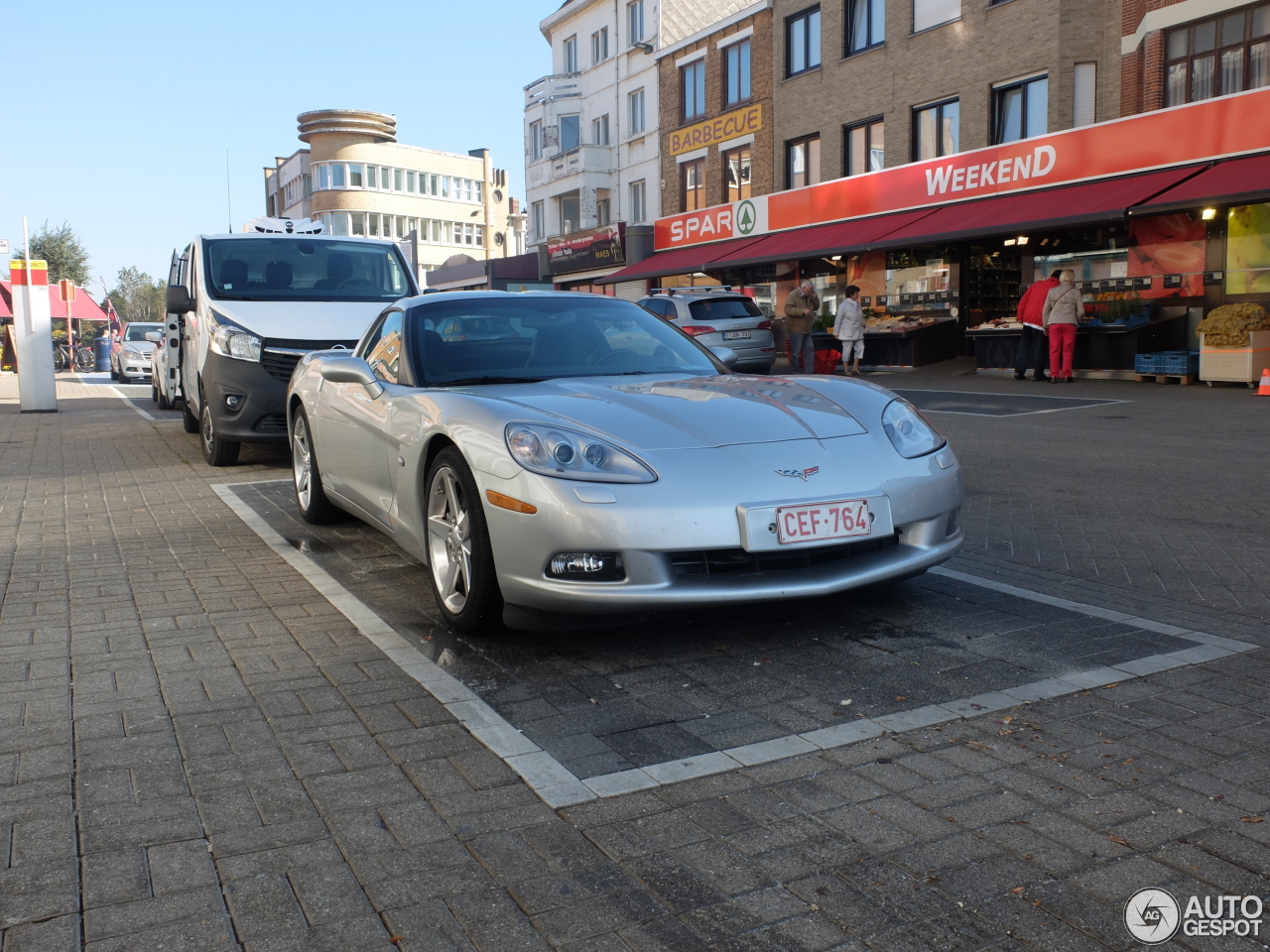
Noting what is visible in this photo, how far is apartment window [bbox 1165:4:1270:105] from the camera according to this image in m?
18.0

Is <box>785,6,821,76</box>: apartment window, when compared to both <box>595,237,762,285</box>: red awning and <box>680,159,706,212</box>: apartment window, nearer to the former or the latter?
<box>595,237,762,285</box>: red awning

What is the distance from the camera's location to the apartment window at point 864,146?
84.2 feet

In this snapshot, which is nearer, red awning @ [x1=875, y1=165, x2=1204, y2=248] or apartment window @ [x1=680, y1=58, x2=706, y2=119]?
red awning @ [x1=875, y1=165, x2=1204, y2=248]

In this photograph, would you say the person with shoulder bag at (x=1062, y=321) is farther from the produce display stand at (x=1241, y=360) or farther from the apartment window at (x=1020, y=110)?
the apartment window at (x=1020, y=110)

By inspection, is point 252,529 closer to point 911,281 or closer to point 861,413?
point 861,413

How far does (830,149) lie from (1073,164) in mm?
8633

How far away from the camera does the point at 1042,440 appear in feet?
36.0

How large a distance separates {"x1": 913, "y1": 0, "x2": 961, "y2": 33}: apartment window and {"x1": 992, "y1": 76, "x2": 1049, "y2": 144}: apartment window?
7.18 ft

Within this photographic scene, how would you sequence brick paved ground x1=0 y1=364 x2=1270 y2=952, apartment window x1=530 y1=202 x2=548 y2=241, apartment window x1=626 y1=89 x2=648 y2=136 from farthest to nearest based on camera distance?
apartment window x1=530 y1=202 x2=548 y2=241 < apartment window x1=626 y1=89 x2=648 y2=136 < brick paved ground x1=0 y1=364 x2=1270 y2=952

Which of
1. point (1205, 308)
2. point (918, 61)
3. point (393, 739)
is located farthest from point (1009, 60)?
point (393, 739)

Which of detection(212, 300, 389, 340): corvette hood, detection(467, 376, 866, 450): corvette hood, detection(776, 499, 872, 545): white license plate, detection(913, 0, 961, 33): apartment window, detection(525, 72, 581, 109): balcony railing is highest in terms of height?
detection(525, 72, 581, 109): balcony railing

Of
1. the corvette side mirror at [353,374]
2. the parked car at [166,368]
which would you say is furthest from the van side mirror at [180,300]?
the corvette side mirror at [353,374]

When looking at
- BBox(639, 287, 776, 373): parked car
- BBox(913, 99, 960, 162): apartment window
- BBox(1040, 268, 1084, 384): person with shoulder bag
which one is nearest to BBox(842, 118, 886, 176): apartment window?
BBox(913, 99, 960, 162): apartment window

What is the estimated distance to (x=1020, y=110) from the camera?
71.9ft
